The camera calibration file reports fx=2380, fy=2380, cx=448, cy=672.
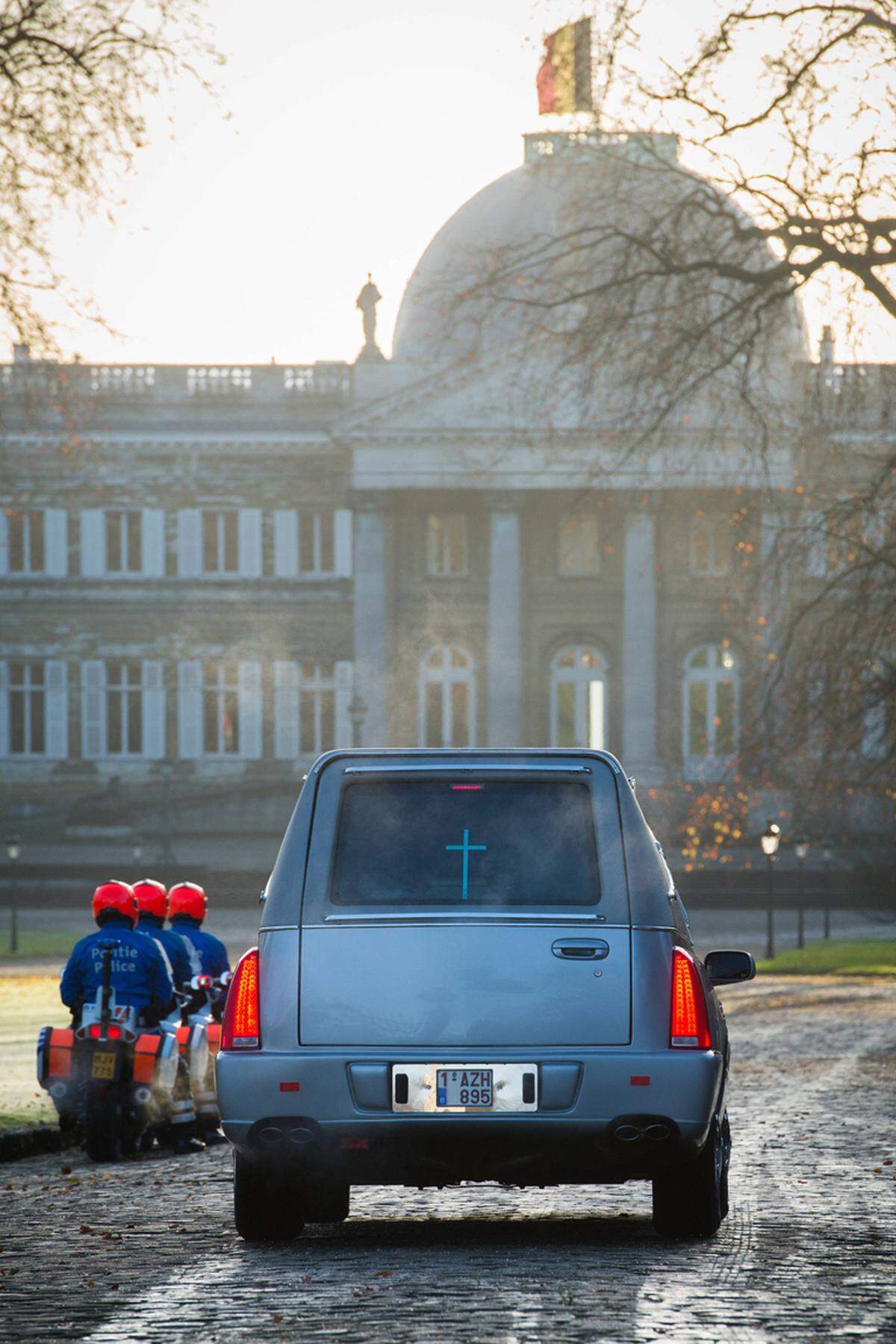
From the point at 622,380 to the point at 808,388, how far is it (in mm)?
2363

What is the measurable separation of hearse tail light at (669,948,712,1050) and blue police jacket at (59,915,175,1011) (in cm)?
535

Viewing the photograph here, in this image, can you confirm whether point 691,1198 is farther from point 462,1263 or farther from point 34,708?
point 34,708

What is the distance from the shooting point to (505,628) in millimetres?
68438

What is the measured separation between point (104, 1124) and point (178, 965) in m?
1.02

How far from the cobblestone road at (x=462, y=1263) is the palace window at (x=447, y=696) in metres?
57.2

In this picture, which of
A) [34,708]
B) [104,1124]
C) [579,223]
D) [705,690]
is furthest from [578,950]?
[34,708]

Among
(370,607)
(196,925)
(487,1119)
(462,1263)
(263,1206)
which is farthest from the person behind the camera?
(370,607)

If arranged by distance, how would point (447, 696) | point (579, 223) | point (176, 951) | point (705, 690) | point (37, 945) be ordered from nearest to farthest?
point (176, 951)
point (579, 223)
point (37, 945)
point (705, 690)
point (447, 696)

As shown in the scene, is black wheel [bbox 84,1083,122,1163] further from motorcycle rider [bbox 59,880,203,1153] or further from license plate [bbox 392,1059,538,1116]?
license plate [bbox 392,1059,538,1116]

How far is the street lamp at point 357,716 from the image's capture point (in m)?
61.6

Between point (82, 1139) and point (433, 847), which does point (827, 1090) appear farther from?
point (433, 847)

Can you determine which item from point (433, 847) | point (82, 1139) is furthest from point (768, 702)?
point (433, 847)

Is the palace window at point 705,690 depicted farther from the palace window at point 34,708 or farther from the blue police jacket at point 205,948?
the blue police jacket at point 205,948

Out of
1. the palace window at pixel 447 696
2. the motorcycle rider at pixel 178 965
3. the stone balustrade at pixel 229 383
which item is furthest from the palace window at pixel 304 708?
the motorcycle rider at pixel 178 965
